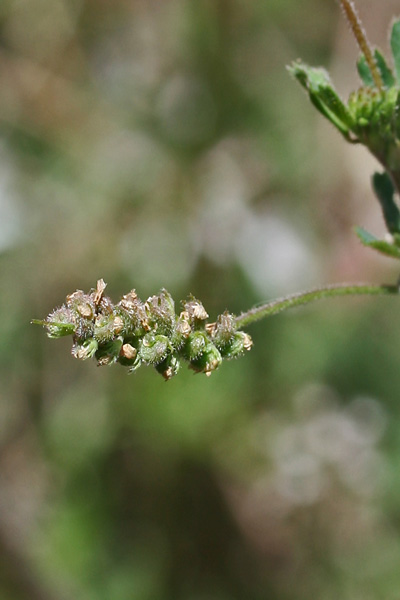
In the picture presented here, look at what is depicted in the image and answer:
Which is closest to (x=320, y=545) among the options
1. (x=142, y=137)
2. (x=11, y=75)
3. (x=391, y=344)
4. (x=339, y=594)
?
(x=339, y=594)

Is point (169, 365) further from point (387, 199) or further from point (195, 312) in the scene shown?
point (387, 199)

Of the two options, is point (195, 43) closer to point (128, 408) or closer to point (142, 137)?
point (142, 137)

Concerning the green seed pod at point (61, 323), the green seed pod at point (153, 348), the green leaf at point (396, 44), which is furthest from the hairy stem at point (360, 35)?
the green seed pod at point (61, 323)

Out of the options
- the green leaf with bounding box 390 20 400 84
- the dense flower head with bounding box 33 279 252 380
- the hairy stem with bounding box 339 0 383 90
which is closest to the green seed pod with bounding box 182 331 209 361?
the dense flower head with bounding box 33 279 252 380

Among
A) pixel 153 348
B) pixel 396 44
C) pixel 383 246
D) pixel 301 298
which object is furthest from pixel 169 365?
pixel 396 44

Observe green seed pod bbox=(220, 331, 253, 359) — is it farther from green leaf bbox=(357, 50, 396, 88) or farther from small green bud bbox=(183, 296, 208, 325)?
green leaf bbox=(357, 50, 396, 88)

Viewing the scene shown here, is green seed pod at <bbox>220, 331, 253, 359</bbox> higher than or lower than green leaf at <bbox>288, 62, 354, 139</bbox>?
lower
